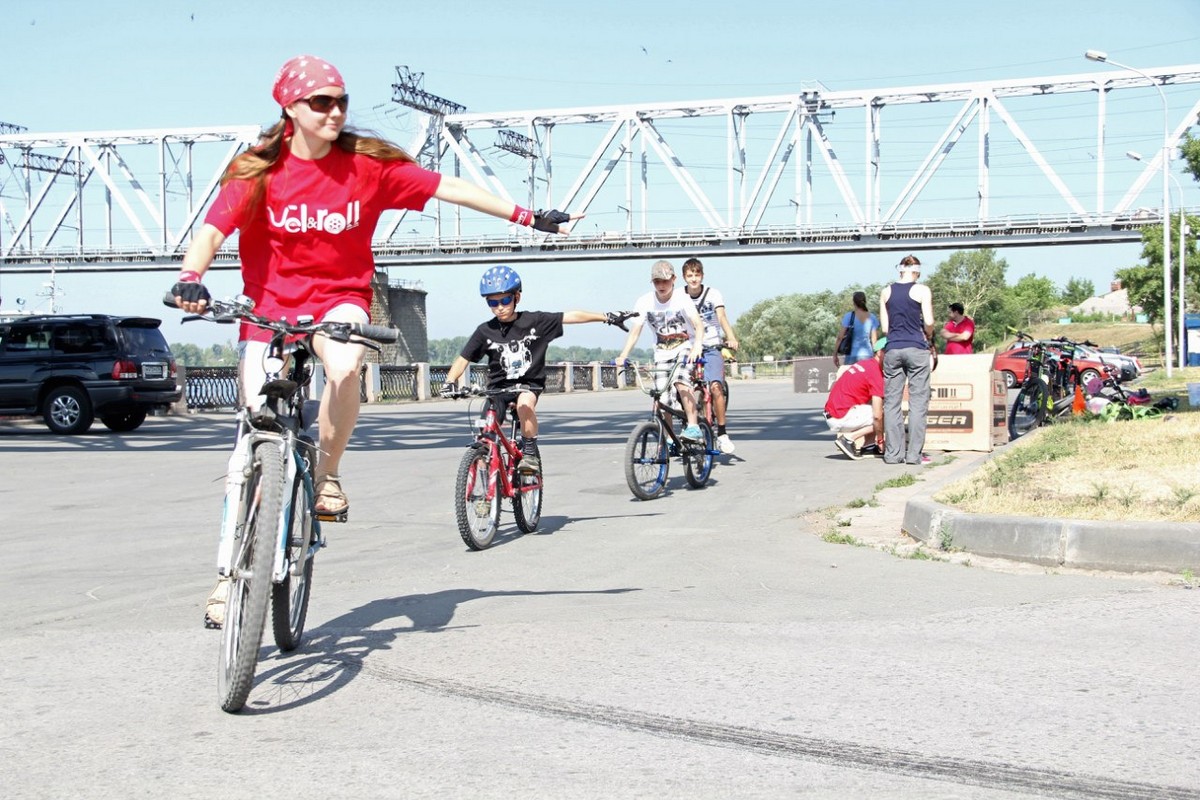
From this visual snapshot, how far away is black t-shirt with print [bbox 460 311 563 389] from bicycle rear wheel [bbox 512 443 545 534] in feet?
1.94

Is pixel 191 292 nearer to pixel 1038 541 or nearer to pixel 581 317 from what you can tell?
pixel 581 317

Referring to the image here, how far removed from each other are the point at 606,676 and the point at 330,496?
1270 mm

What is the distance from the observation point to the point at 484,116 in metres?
101

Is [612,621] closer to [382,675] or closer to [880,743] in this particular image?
A: [382,675]

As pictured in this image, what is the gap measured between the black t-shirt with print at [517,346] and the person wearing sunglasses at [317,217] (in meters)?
3.40

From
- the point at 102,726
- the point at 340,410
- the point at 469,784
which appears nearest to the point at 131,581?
the point at 340,410

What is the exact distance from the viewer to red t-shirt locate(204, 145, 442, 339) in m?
4.81

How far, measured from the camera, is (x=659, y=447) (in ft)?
36.0

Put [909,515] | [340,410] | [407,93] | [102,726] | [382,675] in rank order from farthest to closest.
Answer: [407,93] < [909,515] < [340,410] < [382,675] < [102,726]

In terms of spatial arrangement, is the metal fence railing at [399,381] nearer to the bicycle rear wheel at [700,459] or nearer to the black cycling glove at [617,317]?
the bicycle rear wheel at [700,459]

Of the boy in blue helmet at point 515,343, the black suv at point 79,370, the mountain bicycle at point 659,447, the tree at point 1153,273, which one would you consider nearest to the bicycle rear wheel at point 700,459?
the mountain bicycle at point 659,447

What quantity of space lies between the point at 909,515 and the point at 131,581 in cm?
440

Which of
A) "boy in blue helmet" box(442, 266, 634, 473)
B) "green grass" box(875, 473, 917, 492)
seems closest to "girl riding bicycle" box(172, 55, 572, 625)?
"boy in blue helmet" box(442, 266, 634, 473)

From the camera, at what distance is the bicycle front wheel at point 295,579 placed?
4.36 metres
